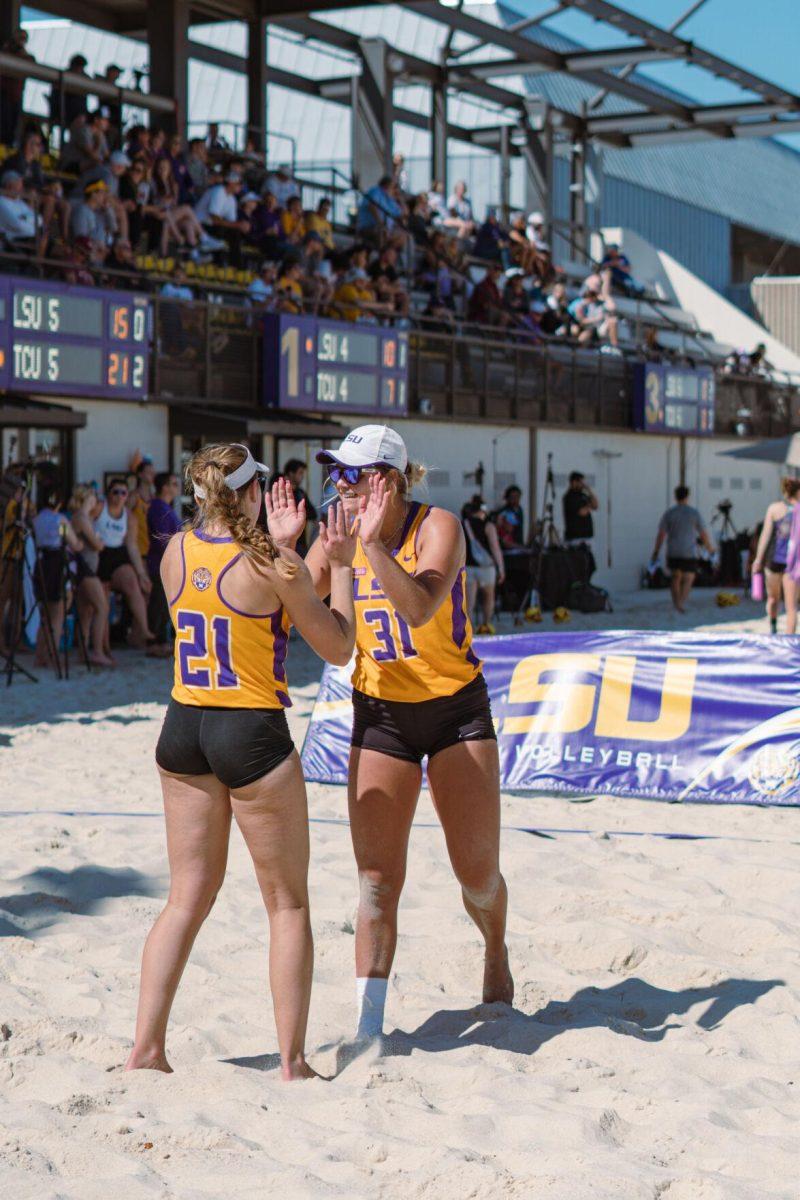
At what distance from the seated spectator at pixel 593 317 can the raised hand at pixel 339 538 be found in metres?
21.8

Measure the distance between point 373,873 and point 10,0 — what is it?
66.8 feet

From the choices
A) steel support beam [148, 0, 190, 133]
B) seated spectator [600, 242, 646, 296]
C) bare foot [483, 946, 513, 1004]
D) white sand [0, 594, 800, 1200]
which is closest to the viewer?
white sand [0, 594, 800, 1200]

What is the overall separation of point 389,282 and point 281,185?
2182 mm

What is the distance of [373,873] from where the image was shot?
4.44 meters

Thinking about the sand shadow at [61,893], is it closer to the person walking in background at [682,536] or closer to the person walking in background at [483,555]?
the person walking in background at [483,555]

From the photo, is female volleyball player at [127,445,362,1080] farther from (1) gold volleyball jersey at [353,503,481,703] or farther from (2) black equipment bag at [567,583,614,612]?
(2) black equipment bag at [567,583,614,612]

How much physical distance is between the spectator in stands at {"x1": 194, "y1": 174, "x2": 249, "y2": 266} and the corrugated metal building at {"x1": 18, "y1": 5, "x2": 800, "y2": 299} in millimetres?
5634

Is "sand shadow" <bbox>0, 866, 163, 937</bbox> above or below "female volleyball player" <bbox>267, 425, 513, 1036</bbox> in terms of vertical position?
below

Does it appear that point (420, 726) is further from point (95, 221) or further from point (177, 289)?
point (177, 289)

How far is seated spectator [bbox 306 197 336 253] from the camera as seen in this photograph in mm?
21797

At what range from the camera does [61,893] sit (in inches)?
240

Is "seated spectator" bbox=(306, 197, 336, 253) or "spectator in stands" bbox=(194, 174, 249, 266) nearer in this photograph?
"spectator in stands" bbox=(194, 174, 249, 266)

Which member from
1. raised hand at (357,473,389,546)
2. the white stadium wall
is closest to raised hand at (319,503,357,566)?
raised hand at (357,473,389,546)

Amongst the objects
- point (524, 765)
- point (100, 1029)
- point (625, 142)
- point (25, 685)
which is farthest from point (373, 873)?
point (625, 142)
